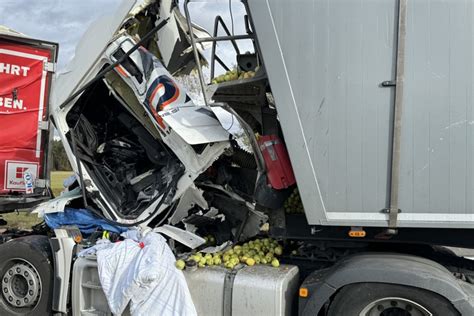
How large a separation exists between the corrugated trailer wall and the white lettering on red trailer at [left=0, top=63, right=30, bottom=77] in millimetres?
3418

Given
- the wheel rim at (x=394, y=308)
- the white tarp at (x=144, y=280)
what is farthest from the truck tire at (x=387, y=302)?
the white tarp at (x=144, y=280)

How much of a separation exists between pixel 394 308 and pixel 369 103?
1.50 meters

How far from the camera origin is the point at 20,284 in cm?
457

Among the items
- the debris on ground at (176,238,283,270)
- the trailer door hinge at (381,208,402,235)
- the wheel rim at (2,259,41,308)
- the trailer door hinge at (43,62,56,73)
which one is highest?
the trailer door hinge at (43,62,56,73)

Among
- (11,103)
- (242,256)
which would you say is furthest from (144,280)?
(11,103)

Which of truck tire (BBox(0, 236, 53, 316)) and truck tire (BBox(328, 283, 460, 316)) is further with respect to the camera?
truck tire (BBox(0, 236, 53, 316))

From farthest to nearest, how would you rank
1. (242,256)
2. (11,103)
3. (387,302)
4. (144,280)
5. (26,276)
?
(11,103)
(26,276)
(242,256)
(144,280)
(387,302)

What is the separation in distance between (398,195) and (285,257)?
136cm

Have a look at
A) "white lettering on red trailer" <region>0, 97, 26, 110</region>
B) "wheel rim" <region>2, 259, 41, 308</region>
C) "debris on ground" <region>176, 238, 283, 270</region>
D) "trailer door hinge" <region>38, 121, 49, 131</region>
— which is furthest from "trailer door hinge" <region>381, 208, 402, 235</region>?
"white lettering on red trailer" <region>0, 97, 26, 110</region>

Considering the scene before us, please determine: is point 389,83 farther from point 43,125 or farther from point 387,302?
point 43,125

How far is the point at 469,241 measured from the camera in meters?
3.27

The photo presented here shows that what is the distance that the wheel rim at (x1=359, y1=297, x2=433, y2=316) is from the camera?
3.09m

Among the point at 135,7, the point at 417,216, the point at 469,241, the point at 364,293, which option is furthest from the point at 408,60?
the point at 135,7

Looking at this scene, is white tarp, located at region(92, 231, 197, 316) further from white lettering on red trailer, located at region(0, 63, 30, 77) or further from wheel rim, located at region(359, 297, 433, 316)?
white lettering on red trailer, located at region(0, 63, 30, 77)
